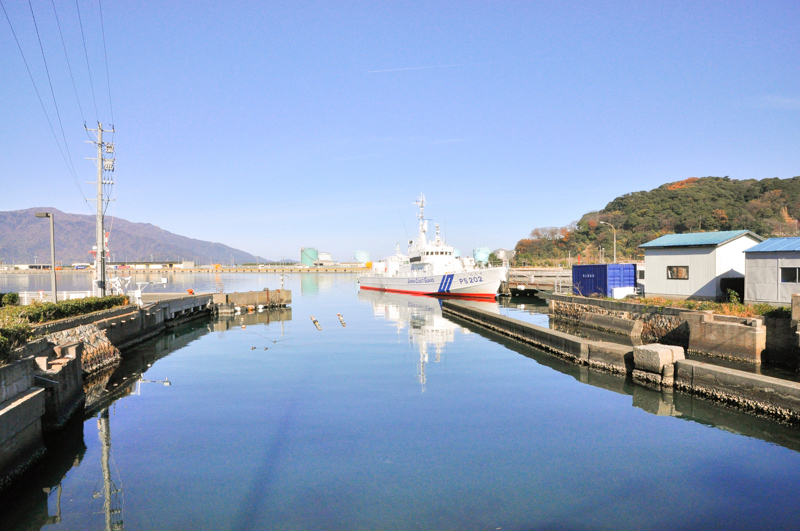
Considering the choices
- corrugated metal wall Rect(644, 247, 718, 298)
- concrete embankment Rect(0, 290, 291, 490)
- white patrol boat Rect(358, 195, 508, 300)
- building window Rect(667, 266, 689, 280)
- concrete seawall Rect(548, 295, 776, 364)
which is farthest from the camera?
white patrol boat Rect(358, 195, 508, 300)

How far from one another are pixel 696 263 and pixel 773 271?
190 inches

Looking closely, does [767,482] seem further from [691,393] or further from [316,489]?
[316,489]

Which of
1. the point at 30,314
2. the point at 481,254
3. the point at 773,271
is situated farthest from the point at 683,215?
the point at 30,314

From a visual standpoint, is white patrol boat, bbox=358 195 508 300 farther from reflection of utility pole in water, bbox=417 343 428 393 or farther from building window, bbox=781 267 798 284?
building window, bbox=781 267 798 284

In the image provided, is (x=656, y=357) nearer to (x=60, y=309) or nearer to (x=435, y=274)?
(x=60, y=309)

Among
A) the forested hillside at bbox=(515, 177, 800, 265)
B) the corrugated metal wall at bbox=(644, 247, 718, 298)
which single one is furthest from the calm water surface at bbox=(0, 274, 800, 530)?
the forested hillside at bbox=(515, 177, 800, 265)

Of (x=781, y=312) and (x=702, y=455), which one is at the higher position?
(x=781, y=312)

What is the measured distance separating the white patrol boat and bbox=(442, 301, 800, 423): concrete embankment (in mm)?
25858

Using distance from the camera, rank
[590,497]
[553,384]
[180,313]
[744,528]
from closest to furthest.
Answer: [744,528]
[590,497]
[553,384]
[180,313]

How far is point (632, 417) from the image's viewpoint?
12.3 meters

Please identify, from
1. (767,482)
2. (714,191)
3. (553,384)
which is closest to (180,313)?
(553,384)

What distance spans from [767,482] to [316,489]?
26.6 feet

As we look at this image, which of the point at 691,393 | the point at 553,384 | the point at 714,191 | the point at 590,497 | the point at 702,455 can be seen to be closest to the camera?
the point at 590,497

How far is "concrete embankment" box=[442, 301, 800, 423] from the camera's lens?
37.1ft
